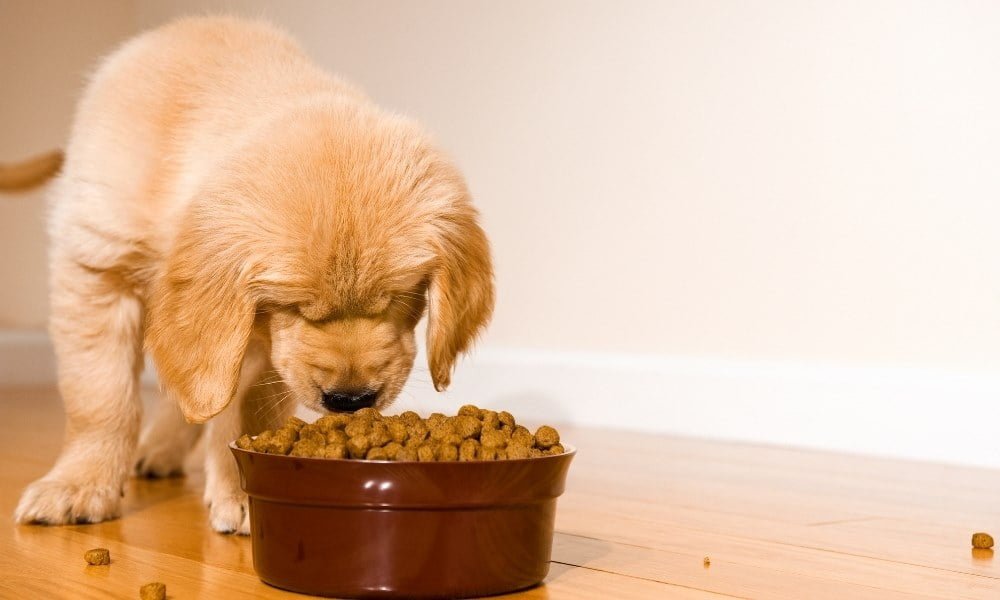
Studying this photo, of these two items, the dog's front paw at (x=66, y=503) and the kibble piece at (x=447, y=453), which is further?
the dog's front paw at (x=66, y=503)

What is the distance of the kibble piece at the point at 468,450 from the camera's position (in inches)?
70.6

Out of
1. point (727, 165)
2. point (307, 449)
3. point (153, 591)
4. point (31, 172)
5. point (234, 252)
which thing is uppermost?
point (727, 165)

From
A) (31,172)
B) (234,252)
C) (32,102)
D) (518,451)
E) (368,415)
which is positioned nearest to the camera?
(518,451)

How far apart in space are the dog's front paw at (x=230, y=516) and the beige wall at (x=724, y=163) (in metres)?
2.18

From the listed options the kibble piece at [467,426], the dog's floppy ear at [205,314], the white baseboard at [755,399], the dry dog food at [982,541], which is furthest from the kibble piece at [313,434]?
the white baseboard at [755,399]

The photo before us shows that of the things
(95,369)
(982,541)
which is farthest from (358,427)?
(982,541)

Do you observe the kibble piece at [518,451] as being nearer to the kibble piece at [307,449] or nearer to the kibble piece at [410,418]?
the kibble piece at [410,418]

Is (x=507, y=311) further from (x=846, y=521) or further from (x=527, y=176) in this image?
(x=846, y=521)

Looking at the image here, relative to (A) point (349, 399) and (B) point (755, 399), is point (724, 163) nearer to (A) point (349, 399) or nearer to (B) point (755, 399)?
(B) point (755, 399)

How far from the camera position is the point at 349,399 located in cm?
211

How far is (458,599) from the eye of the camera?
70.5 inches

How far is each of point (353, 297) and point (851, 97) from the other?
230 cm

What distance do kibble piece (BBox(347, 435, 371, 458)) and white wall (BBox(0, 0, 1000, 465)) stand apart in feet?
7.66

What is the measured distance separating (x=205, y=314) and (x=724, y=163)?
2406 mm
